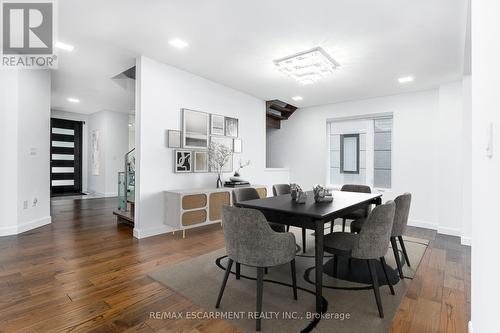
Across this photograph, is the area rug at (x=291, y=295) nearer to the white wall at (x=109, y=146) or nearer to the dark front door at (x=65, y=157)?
the white wall at (x=109, y=146)

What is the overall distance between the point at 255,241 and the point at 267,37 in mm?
2418

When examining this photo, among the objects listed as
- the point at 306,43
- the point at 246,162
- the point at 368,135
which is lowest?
the point at 246,162

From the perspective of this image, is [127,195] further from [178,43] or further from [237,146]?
[178,43]

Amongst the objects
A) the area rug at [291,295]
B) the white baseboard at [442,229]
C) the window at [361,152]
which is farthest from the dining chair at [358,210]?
the window at [361,152]

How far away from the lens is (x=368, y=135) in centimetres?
574

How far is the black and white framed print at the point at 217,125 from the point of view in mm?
4809

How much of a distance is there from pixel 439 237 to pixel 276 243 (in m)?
3.76

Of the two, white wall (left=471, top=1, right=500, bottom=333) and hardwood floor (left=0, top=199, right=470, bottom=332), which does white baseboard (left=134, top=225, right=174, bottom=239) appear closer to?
hardwood floor (left=0, top=199, right=470, bottom=332)

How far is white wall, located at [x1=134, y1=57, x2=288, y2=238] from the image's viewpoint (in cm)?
379

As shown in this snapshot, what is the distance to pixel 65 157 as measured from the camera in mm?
7922

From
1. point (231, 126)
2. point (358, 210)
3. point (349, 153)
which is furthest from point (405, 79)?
point (231, 126)

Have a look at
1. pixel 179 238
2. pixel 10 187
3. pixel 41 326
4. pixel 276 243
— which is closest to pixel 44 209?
pixel 10 187

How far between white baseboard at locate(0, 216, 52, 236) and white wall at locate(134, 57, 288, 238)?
1798 mm

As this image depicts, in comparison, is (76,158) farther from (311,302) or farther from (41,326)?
(311,302)
